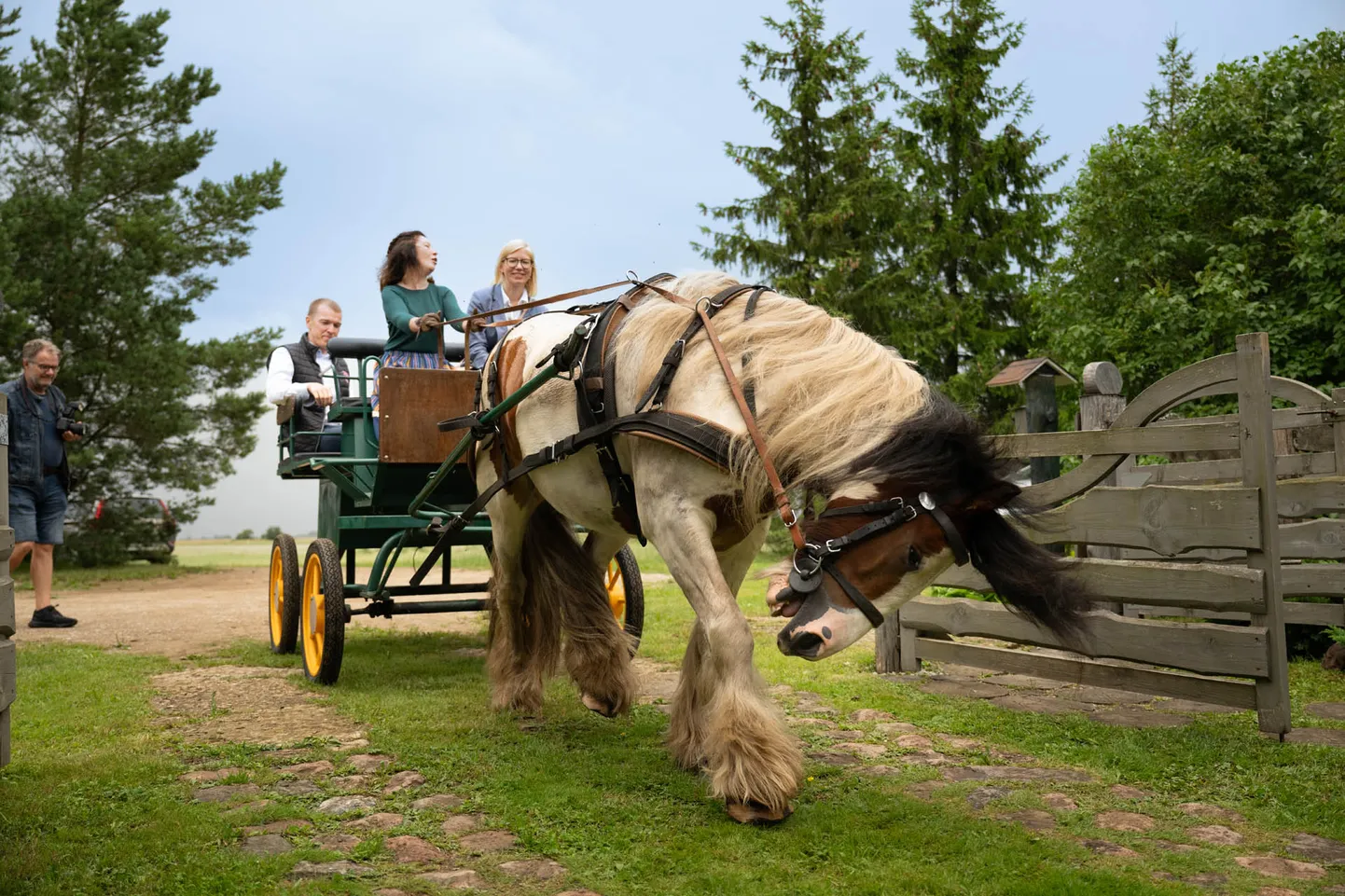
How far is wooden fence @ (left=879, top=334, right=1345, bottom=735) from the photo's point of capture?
3.87 meters

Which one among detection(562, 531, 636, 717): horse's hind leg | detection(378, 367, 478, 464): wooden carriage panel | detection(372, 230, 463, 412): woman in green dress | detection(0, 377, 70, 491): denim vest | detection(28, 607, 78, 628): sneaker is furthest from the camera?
detection(28, 607, 78, 628): sneaker

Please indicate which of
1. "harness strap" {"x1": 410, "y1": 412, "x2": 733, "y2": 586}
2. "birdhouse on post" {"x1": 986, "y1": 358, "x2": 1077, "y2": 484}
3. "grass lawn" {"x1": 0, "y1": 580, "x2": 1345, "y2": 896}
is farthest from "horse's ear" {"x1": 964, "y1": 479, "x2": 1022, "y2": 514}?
"birdhouse on post" {"x1": 986, "y1": 358, "x2": 1077, "y2": 484}

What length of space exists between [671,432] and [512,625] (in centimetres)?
181

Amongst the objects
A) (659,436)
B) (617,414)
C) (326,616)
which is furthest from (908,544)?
(326,616)

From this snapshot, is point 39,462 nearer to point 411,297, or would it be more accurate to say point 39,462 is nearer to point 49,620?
point 49,620

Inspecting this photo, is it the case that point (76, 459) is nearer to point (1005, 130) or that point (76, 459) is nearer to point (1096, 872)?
point (1096, 872)

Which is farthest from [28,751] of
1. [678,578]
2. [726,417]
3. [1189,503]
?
[1189,503]

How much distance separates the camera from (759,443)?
2.95 metres

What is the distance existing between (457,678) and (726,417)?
9.30 feet

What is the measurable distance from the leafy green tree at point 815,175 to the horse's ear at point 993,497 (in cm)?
1293

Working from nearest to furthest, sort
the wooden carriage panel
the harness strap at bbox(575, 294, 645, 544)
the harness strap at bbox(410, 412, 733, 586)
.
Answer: the harness strap at bbox(410, 412, 733, 586), the harness strap at bbox(575, 294, 645, 544), the wooden carriage panel

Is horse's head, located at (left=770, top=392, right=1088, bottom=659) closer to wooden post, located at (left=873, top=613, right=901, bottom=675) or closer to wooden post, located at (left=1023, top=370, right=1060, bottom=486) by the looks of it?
wooden post, located at (left=873, top=613, right=901, bottom=675)

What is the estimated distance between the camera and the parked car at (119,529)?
1484 cm

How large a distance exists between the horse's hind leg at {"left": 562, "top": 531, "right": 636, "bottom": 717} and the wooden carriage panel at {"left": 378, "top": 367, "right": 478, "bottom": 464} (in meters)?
1.04
